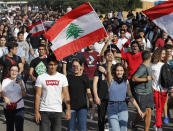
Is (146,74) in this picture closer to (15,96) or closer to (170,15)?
(170,15)

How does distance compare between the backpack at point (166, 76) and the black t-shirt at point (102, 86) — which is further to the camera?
the backpack at point (166, 76)

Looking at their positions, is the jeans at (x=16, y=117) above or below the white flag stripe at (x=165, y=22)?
below

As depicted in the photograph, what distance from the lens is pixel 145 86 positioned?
8594 mm

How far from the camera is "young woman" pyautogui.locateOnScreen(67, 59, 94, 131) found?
7.40 meters

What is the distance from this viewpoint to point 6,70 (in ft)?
31.4

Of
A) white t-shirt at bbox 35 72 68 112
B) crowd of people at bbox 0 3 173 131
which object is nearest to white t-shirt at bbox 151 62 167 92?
crowd of people at bbox 0 3 173 131

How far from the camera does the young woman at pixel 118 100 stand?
286 inches

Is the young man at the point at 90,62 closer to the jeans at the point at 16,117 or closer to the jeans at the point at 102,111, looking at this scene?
the jeans at the point at 102,111

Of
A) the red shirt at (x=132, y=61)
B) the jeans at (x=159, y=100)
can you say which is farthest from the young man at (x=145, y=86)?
the red shirt at (x=132, y=61)

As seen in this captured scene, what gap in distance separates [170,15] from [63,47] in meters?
1.92

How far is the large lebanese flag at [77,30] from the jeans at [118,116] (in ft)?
4.11

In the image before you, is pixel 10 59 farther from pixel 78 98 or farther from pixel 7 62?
pixel 78 98

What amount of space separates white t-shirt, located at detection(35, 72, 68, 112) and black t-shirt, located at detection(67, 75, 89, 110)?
464 millimetres

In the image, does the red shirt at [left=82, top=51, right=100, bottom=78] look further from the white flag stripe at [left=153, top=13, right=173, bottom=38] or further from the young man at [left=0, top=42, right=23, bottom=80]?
the white flag stripe at [left=153, top=13, right=173, bottom=38]
